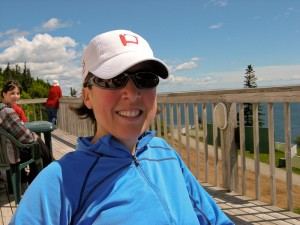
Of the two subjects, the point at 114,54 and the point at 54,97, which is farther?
the point at 54,97

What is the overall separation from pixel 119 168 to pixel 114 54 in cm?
36

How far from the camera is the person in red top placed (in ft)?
27.1

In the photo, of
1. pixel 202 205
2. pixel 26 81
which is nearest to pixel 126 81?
pixel 202 205

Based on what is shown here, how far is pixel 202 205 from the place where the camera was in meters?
1.23

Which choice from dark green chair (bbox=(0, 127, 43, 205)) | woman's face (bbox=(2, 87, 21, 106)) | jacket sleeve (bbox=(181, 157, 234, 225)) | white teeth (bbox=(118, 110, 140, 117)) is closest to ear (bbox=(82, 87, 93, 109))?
white teeth (bbox=(118, 110, 140, 117))

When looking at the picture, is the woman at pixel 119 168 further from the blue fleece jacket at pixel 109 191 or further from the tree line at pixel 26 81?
the tree line at pixel 26 81

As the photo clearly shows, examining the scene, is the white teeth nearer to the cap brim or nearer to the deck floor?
the cap brim

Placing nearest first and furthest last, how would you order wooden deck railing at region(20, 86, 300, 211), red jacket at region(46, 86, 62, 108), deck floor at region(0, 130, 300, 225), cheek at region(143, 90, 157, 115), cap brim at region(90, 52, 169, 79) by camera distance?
cap brim at region(90, 52, 169, 79) → cheek at region(143, 90, 157, 115) → deck floor at region(0, 130, 300, 225) → wooden deck railing at region(20, 86, 300, 211) → red jacket at region(46, 86, 62, 108)

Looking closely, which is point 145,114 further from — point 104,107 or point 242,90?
point 242,90

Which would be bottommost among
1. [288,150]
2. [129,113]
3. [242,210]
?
[242,210]

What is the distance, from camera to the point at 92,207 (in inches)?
37.1

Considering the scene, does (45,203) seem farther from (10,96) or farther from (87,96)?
(10,96)

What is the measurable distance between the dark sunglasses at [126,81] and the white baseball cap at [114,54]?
31 millimetres

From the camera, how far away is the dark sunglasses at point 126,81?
3.45 ft
